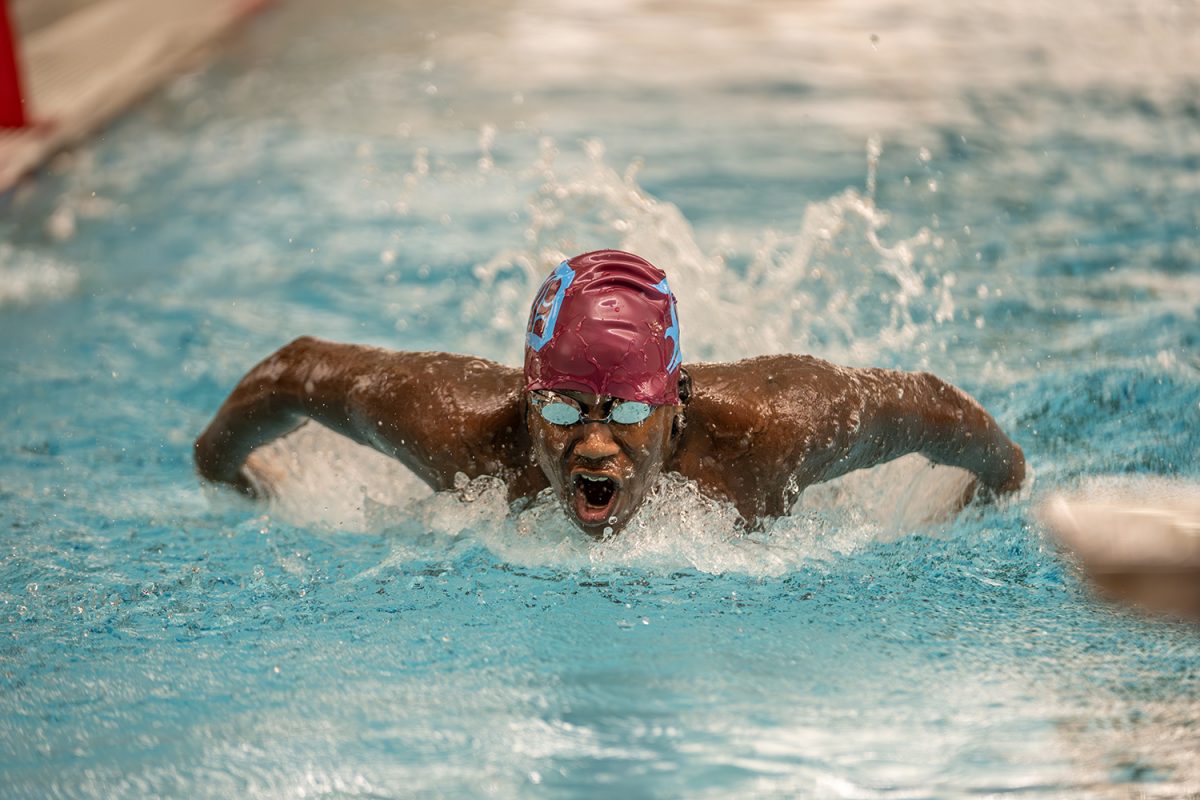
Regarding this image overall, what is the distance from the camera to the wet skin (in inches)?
106

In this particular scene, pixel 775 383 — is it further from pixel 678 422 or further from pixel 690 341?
pixel 690 341

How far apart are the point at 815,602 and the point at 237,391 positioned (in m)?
1.40

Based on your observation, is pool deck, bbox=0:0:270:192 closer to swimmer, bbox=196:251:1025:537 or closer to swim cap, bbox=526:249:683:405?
swimmer, bbox=196:251:1025:537

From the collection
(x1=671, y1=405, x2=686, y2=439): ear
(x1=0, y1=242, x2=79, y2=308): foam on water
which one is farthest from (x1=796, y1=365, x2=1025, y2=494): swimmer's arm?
(x1=0, y1=242, x2=79, y2=308): foam on water

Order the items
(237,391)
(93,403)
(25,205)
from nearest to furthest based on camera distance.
→ (237,391) < (93,403) < (25,205)

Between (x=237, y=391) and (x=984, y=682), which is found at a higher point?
(x=237, y=391)

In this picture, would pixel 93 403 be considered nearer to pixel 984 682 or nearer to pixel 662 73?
pixel 984 682

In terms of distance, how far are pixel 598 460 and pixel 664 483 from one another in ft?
0.97

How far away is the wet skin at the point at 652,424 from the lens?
2.70m

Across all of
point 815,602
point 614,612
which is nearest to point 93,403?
point 614,612

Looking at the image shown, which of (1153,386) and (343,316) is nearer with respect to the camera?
(1153,386)

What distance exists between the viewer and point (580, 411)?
2.59 metres

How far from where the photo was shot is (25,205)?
20.8 ft

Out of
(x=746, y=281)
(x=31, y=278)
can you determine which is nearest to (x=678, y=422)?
(x=746, y=281)
